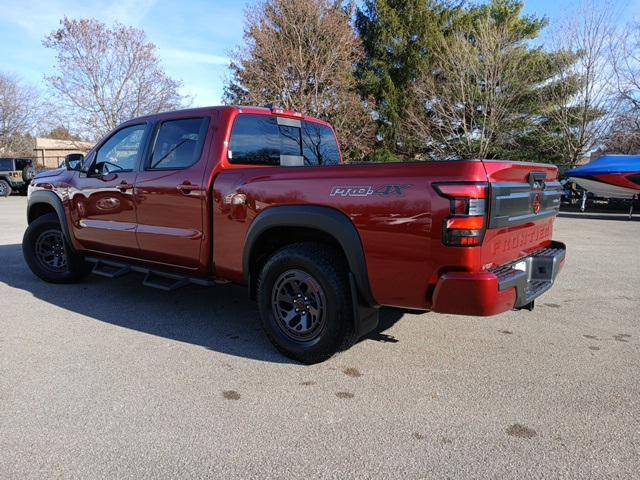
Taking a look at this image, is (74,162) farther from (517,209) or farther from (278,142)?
(517,209)

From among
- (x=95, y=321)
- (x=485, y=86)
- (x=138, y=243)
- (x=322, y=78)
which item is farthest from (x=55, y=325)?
(x=485, y=86)

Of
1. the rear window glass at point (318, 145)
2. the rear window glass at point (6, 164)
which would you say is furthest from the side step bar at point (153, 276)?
the rear window glass at point (6, 164)

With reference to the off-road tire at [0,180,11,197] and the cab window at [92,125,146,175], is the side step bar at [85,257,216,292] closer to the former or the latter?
the cab window at [92,125,146,175]

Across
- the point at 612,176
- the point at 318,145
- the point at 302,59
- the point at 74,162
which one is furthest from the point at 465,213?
the point at 302,59

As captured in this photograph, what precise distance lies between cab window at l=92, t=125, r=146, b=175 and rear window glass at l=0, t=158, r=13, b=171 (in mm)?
22280

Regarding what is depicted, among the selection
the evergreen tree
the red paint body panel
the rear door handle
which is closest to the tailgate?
the red paint body panel

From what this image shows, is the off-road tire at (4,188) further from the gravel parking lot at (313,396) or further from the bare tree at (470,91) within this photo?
the gravel parking lot at (313,396)

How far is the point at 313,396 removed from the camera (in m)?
3.19

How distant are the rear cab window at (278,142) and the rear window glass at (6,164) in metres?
23.8

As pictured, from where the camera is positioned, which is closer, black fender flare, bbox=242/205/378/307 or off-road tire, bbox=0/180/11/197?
black fender flare, bbox=242/205/378/307

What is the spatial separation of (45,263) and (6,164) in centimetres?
2149

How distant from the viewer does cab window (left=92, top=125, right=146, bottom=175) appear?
4910mm

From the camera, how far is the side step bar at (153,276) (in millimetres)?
4406

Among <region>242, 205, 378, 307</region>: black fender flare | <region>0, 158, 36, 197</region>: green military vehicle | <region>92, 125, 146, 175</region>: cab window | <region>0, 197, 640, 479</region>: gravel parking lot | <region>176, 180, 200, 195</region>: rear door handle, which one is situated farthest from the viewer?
<region>0, 158, 36, 197</region>: green military vehicle
